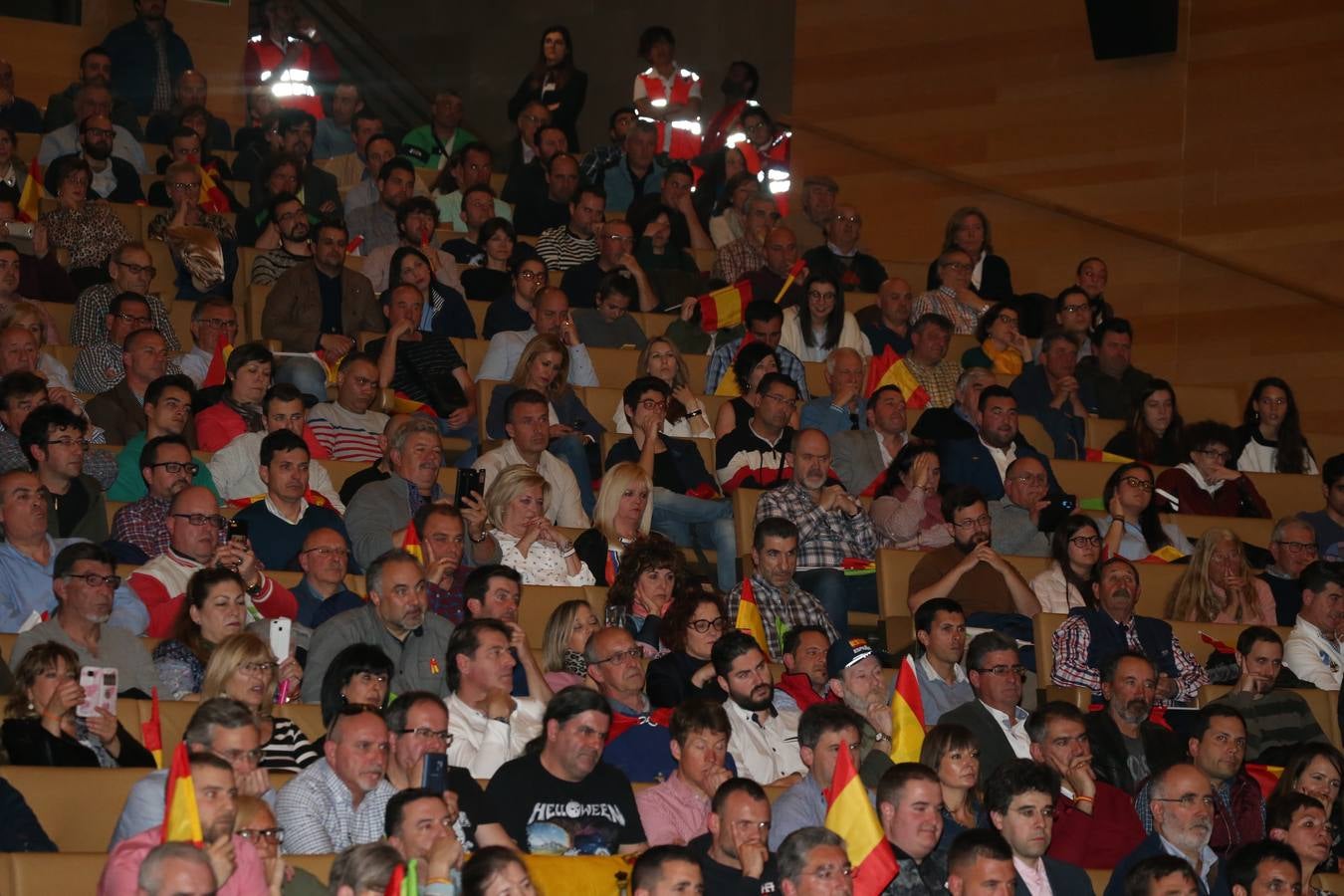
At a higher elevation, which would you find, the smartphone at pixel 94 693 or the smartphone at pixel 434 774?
the smartphone at pixel 94 693

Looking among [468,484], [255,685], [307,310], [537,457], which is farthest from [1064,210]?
[255,685]

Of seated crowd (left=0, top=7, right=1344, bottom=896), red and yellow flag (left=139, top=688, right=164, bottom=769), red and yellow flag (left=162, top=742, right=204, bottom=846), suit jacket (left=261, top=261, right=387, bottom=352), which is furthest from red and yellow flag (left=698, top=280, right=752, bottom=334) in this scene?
red and yellow flag (left=162, top=742, right=204, bottom=846)

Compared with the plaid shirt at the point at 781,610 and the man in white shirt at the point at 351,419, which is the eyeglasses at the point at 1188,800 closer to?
the plaid shirt at the point at 781,610

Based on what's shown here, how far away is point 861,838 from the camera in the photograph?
4461mm

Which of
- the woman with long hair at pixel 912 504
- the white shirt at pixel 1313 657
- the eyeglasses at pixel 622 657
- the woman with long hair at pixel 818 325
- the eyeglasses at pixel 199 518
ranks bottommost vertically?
the white shirt at pixel 1313 657

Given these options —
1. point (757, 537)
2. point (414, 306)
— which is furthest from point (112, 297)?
point (757, 537)

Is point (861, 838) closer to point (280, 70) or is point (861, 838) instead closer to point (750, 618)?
point (750, 618)

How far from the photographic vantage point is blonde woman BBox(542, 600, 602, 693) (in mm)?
5586

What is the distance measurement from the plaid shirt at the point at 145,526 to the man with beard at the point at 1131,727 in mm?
2736

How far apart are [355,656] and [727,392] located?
3.39 metres

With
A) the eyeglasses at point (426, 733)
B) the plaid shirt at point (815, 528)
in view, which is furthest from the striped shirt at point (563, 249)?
the eyeglasses at point (426, 733)

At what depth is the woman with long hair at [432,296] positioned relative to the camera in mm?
8156

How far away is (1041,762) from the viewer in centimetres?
511

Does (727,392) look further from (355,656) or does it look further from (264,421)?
(355,656)
